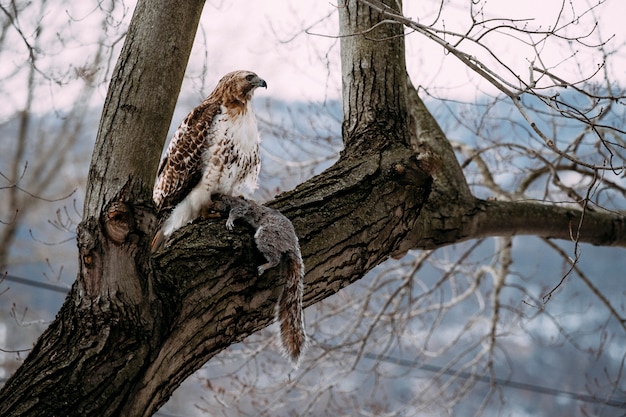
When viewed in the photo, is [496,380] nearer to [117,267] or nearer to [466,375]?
[466,375]

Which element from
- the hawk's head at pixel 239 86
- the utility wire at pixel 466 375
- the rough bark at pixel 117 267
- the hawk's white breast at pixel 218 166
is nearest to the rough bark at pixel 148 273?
the rough bark at pixel 117 267

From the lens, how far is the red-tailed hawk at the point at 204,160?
2.27 meters

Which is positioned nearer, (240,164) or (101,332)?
(101,332)

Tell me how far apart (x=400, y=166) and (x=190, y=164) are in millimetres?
636

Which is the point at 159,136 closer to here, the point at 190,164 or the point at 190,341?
the point at 190,341

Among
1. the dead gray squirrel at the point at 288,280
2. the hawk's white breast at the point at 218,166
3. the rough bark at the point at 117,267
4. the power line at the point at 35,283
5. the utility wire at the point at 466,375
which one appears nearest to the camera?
the rough bark at the point at 117,267

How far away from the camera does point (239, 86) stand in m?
2.36

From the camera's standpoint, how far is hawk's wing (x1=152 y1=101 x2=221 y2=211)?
228cm

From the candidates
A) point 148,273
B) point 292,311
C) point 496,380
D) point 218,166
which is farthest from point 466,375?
point 148,273

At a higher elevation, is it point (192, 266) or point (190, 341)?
point (192, 266)

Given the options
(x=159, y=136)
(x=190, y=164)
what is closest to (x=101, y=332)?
(x=159, y=136)

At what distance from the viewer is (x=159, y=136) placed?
1617 millimetres

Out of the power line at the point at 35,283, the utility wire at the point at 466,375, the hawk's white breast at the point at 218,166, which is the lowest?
the hawk's white breast at the point at 218,166

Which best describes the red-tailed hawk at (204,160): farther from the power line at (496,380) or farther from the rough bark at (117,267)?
the power line at (496,380)
